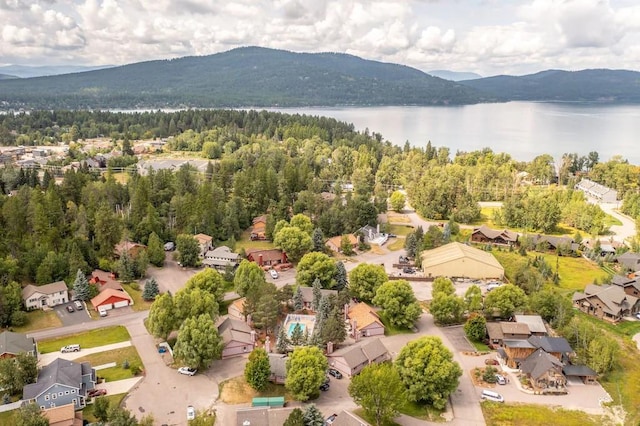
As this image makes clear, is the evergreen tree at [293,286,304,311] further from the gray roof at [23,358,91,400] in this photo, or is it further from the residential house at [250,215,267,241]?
the residential house at [250,215,267,241]

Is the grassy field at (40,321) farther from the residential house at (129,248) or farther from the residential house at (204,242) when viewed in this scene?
the residential house at (204,242)

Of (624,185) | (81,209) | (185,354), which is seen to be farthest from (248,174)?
(624,185)

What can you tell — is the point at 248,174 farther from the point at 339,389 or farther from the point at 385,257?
the point at 339,389

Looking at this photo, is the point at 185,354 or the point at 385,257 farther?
→ the point at 385,257

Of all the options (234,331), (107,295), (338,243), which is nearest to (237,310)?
(234,331)

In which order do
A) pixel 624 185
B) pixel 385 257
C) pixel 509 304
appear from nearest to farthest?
pixel 509 304, pixel 385 257, pixel 624 185

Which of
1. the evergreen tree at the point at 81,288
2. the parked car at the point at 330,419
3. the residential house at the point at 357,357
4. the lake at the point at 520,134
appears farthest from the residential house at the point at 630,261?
the lake at the point at 520,134

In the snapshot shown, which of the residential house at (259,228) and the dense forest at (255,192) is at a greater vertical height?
the dense forest at (255,192)
